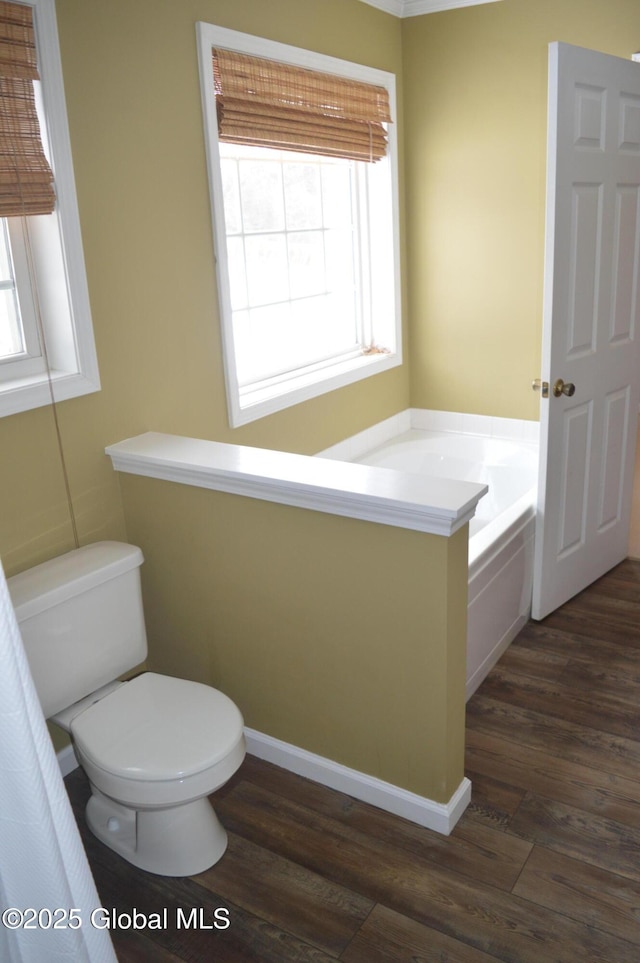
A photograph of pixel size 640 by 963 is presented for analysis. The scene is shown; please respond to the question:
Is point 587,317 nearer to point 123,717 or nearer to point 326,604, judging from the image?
point 326,604

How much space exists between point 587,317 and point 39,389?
1.91 m

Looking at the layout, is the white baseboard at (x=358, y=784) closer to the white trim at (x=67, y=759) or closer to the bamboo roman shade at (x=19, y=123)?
the white trim at (x=67, y=759)

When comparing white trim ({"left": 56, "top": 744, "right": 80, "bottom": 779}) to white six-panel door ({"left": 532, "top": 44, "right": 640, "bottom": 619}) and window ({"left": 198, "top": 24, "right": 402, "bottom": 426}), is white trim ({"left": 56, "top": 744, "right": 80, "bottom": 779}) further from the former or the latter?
white six-panel door ({"left": 532, "top": 44, "right": 640, "bottom": 619})

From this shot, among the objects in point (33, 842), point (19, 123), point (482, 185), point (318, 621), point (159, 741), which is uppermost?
point (19, 123)

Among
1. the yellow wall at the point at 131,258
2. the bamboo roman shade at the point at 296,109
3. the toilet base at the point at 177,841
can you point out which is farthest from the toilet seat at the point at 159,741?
the bamboo roman shade at the point at 296,109

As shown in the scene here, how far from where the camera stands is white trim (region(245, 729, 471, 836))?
7.11 ft

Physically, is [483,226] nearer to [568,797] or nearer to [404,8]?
[404,8]

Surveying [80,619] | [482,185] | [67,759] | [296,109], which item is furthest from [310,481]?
[482,185]

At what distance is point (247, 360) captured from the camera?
327cm

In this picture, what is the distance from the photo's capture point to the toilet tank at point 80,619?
6.74ft

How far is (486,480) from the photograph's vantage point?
3721mm

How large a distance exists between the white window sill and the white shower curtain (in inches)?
44.7

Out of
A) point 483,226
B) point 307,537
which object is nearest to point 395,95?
point 483,226

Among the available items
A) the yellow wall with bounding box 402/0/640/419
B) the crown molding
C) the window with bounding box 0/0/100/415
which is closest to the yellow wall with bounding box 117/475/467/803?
the window with bounding box 0/0/100/415
